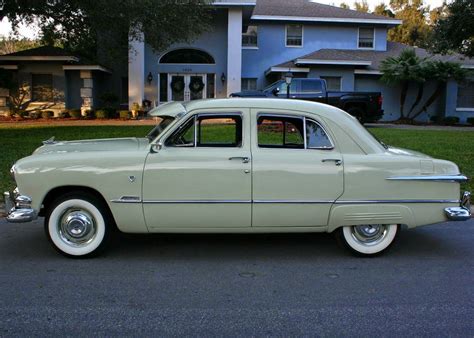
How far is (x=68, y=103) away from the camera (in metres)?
28.4

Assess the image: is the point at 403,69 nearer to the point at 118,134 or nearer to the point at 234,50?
the point at 234,50

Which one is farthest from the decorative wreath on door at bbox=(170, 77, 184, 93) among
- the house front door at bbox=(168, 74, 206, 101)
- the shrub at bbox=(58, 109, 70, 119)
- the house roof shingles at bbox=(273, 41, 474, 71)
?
the shrub at bbox=(58, 109, 70, 119)

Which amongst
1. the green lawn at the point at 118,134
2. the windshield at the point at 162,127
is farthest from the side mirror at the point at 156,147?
the green lawn at the point at 118,134

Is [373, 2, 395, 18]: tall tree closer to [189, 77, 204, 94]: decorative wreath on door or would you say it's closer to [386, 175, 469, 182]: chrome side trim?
[189, 77, 204, 94]: decorative wreath on door

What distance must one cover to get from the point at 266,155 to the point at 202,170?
686 mm

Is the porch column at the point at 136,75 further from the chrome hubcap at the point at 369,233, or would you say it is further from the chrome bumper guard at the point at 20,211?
the chrome hubcap at the point at 369,233

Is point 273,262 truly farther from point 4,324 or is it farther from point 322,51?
point 322,51

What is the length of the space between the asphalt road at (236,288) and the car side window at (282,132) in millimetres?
1219

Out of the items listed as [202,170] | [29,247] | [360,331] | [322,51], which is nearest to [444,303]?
[360,331]

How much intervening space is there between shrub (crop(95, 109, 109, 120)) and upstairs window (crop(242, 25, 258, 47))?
9.63 metres

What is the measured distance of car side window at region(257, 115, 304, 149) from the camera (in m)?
5.66

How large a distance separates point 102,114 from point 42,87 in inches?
179

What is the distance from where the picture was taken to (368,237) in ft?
18.7

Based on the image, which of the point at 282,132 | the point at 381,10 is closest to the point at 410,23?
the point at 381,10
